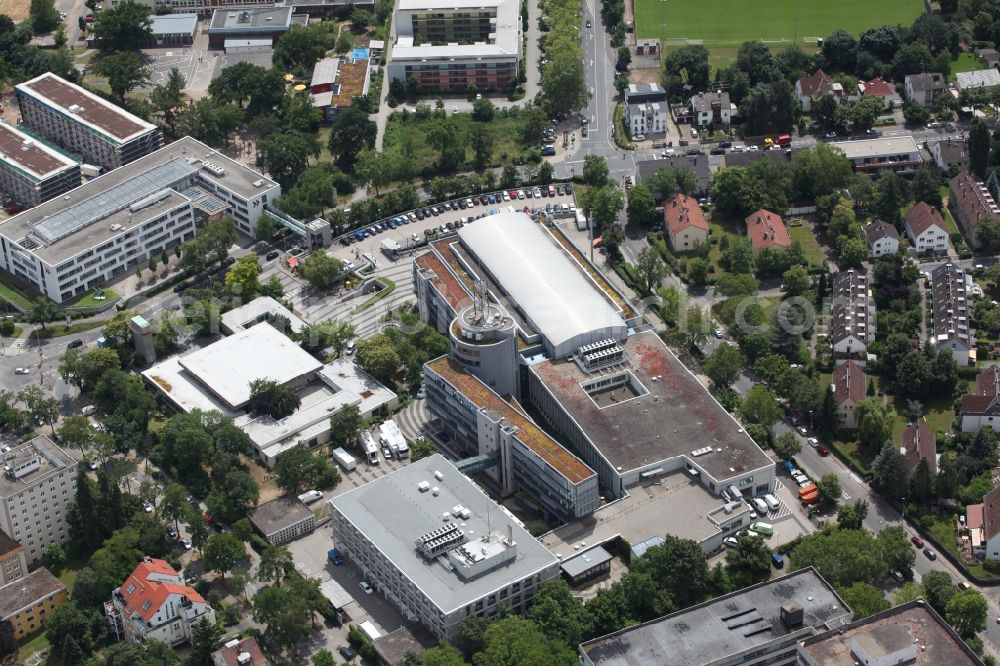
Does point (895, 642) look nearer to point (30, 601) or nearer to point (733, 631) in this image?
point (733, 631)

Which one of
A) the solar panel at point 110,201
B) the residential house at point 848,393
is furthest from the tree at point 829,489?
the solar panel at point 110,201

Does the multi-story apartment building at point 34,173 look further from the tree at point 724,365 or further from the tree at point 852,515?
the tree at point 852,515

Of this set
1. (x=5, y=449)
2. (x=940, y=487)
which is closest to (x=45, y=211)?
(x=5, y=449)

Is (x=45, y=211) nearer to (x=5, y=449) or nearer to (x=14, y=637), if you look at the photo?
(x=5, y=449)

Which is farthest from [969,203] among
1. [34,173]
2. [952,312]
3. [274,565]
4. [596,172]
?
[34,173]

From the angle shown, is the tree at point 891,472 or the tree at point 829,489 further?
the tree at point 829,489

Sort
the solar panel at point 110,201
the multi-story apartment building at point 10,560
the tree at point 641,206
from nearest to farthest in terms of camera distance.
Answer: the multi-story apartment building at point 10,560
the solar panel at point 110,201
the tree at point 641,206

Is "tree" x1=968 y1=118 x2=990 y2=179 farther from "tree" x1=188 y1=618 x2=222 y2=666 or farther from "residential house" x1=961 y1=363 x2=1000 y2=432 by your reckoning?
"tree" x1=188 y1=618 x2=222 y2=666
